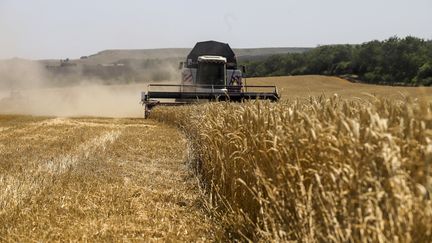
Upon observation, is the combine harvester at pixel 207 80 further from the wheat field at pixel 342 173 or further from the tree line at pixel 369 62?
the tree line at pixel 369 62

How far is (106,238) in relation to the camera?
178 inches

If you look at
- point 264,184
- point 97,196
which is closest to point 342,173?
point 264,184

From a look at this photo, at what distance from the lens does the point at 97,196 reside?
6.05 meters

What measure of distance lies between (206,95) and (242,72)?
333cm

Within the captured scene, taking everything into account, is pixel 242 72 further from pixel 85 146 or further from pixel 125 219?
pixel 125 219

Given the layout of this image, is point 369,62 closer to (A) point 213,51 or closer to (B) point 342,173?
(A) point 213,51

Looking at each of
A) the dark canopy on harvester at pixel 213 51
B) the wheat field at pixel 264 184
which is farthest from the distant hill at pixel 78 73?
the wheat field at pixel 264 184

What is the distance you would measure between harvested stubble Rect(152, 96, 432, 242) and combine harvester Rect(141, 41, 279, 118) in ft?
58.0

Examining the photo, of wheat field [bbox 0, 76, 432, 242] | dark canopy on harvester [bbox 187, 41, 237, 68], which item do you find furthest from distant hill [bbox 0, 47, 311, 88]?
wheat field [bbox 0, 76, 432, 242]

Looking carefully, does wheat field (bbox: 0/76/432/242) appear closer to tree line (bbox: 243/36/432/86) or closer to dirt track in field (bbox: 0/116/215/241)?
dirt track in field (bbox: 0/116/215/241)

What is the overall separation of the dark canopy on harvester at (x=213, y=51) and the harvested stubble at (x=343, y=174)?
21166 mm

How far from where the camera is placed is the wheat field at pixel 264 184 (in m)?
2.78

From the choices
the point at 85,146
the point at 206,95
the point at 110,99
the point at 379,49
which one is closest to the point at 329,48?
the point at 379,49

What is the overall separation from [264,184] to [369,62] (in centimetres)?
7224
